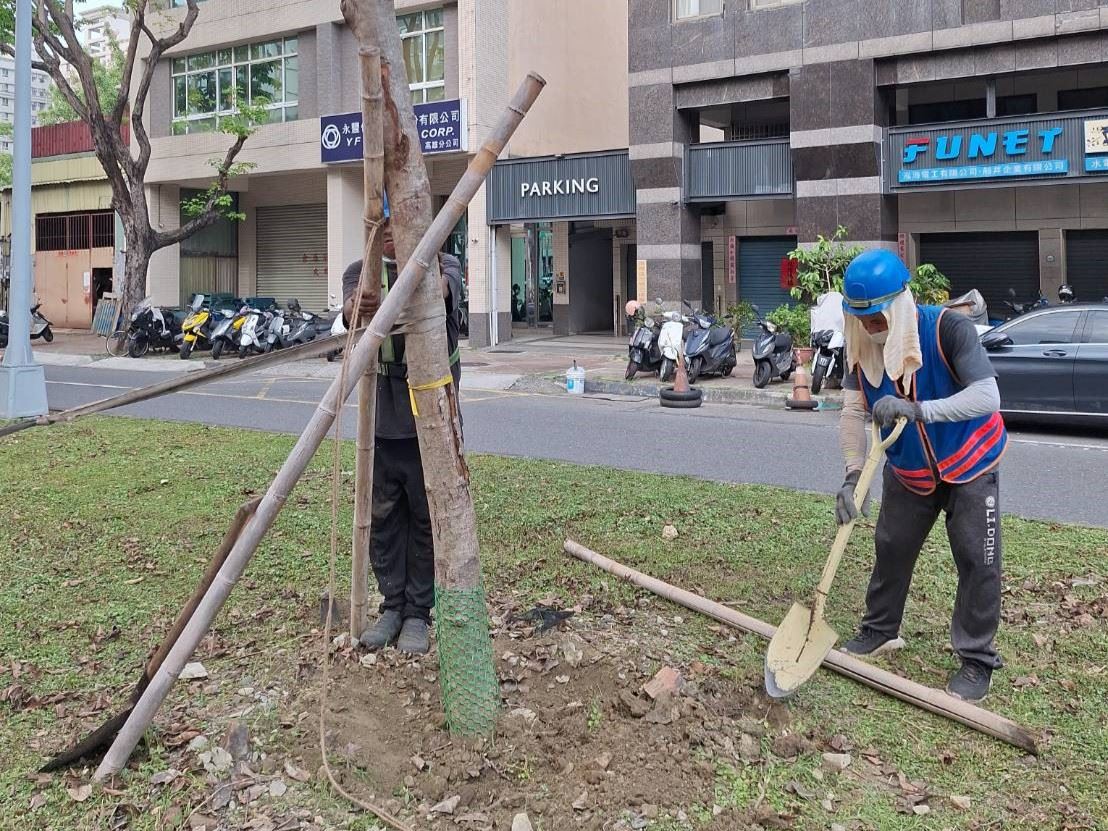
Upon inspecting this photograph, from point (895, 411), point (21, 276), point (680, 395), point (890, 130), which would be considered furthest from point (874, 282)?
point (890, 130)

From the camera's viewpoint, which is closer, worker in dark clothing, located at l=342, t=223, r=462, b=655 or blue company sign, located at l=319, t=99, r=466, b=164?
worker in dark clothing, located at l=342, t=223, r=462, b=655

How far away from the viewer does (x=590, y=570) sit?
18.0 ft

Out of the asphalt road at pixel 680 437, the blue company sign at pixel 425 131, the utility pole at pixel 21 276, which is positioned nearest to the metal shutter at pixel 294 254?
the blue company sign at pixel 425 131

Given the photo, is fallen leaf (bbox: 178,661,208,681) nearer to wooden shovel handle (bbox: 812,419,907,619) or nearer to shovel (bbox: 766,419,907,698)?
shovel (bbox: 766,419,907,698)

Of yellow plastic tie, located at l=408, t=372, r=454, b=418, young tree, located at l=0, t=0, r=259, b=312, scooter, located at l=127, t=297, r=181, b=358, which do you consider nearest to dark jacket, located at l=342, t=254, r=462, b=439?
yellow plastic tie, located at l=408, t=372, r=454, b=418

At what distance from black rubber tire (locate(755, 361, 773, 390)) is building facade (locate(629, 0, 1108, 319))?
235 inches

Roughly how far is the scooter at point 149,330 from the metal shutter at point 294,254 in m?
8.64

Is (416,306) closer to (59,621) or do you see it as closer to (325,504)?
(59,621)

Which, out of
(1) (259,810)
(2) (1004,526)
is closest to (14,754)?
(1) (259,810)

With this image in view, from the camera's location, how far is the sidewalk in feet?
50.4

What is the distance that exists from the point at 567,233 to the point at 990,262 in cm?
1084

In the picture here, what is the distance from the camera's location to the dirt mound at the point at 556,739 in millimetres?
3154

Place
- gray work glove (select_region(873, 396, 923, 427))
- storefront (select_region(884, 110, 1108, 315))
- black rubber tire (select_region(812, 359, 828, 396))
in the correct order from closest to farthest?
gray work glove (select_region(873, 396, 923, 427))
black rubber tire (select_region(812, 359, 828, 396))
storefront (select_region(884, 110, 1108, 315))

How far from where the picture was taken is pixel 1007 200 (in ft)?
70.0
